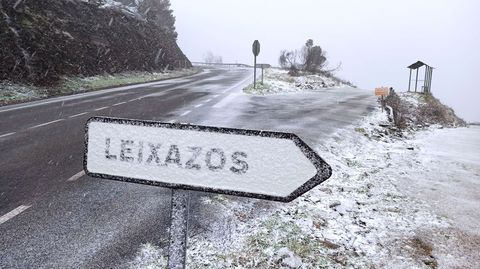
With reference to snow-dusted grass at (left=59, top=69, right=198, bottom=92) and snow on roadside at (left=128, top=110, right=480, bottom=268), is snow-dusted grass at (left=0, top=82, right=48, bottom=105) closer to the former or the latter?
snow-dusted grass at (left=59, top=69, right=198, bottom=92)

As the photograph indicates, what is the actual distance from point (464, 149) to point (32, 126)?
11717 mm

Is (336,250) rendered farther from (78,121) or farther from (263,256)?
(78,121)

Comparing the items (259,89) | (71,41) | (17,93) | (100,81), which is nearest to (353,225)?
(17,93)

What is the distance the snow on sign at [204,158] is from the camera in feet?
5.40

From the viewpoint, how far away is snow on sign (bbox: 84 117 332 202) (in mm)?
1646

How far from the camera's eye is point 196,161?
67.6 inches

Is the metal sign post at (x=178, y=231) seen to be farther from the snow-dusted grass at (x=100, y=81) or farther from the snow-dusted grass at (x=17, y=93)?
the snow-dusted grass at (x=100, y=81)

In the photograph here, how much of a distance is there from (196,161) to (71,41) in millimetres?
23403

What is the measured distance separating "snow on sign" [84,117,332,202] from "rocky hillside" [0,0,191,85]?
56.8ft

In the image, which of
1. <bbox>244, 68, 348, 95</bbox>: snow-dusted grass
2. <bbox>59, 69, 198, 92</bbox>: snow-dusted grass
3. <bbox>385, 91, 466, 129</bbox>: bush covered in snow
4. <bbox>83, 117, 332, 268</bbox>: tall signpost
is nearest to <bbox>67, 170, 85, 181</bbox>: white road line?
<bbox>83, 117, 332, 268</bbox>: tall signpost

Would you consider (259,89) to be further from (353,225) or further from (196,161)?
(196,161)

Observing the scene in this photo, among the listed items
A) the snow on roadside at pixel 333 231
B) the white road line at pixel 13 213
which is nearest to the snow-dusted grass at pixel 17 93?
the white road line at pixel 13 213

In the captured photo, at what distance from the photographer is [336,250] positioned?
4.01m

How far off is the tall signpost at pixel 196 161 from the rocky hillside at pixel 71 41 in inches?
681
